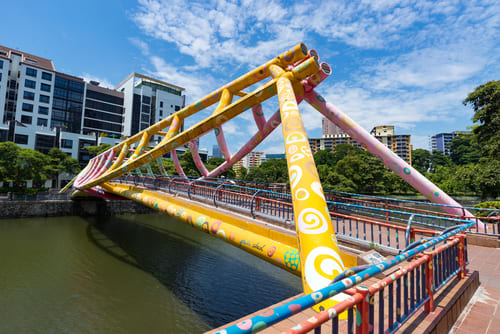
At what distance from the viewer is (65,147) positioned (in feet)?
138

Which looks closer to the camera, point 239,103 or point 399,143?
point 239,103

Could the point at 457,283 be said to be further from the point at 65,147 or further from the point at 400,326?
the point at 65,147

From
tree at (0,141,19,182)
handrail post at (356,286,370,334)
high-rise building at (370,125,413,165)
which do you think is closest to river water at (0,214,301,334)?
handrail post at (356,286,370,334)

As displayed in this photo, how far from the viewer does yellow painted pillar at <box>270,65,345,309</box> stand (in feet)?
11.8

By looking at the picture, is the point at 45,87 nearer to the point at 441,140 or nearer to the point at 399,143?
the point at 399,143

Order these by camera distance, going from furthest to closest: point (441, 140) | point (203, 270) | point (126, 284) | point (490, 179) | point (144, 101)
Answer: point (441, 140) < point (144, 101) < point (490, 179) < point (203, 270) < point (126, 284)

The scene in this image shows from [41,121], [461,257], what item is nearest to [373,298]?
[461,257]

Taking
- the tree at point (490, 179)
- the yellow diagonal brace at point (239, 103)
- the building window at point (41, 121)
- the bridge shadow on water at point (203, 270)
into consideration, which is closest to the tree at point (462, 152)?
the tree at point (490, 179)

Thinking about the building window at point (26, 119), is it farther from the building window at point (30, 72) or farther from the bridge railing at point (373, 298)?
the bridge railing at point (373, 298)

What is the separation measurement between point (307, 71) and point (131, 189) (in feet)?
40.8

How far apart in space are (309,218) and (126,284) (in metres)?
10.6

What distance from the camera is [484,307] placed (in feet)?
12.0

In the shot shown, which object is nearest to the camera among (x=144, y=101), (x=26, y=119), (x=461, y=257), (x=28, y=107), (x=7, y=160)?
(x=461, y=257)

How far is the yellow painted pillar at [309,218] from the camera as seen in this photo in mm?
3590
